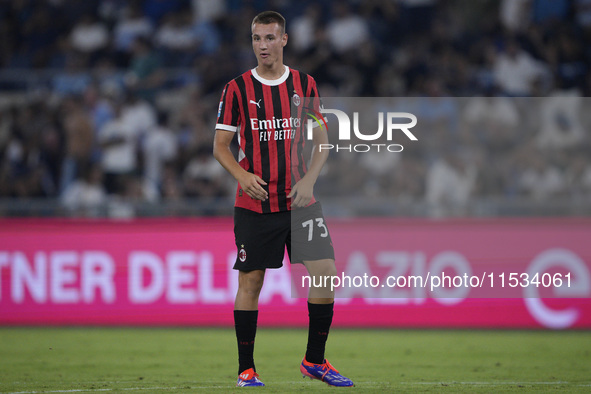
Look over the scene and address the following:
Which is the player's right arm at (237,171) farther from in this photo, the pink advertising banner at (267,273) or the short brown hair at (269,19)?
the pink advertising banner at (267,273)

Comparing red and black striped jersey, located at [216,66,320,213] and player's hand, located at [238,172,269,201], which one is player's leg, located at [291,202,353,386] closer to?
red and black striped jersey, located at [216,66,320,213]

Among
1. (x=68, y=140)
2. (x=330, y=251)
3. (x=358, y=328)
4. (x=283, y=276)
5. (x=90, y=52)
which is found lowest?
(x=358, y=328)

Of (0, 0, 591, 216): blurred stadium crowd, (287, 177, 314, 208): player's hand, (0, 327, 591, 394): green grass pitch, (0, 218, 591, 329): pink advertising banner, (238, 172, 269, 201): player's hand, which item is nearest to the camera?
(238, 172, 269, 201): player's hand

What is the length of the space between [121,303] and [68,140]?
8.98 ft

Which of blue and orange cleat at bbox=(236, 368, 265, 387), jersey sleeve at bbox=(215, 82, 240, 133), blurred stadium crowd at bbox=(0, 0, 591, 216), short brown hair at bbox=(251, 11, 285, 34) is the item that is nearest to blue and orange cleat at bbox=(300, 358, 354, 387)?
blue and orange cleat at bbox=(236, 368, 265, 387)

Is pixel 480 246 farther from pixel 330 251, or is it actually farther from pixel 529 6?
pixel 529 6

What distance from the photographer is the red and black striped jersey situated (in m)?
5.25

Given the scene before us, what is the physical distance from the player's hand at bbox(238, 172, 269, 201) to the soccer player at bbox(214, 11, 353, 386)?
0.14 ft

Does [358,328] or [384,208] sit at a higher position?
[384,208]

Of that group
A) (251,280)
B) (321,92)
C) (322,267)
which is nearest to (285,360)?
(251,280)

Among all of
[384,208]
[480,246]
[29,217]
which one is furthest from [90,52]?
[480,246]


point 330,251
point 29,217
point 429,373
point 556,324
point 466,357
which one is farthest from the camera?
point 29,217

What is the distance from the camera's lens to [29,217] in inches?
377

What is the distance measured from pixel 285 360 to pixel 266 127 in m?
2.44
